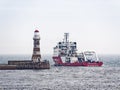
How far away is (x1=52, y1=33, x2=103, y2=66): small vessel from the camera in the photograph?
481ft

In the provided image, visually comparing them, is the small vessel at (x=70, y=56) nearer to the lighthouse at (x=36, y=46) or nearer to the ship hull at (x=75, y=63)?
the ship hull at (x=75, y=63)

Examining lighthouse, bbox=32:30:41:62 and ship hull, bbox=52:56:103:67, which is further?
ship hull, bbox=52:56:103:67

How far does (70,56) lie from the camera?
147m

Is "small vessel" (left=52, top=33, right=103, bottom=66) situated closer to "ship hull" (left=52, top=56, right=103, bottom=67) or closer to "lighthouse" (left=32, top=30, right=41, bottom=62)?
"ship hull" (left=52, top=56, right=103, bottom=67)

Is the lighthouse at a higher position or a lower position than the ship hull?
higher

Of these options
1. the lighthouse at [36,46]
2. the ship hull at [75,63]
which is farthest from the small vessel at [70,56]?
the lighthouse at [36,46]

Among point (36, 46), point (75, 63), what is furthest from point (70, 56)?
point (36, 46)

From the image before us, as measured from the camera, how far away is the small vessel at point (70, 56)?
146 meters

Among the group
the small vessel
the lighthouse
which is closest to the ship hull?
the small vessel

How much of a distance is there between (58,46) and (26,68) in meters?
32.3

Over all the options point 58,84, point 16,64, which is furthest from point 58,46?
point 58,84

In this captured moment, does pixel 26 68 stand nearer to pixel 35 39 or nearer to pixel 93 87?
pixel 35 39

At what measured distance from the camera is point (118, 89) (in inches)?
2771

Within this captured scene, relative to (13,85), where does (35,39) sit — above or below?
above
